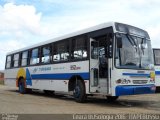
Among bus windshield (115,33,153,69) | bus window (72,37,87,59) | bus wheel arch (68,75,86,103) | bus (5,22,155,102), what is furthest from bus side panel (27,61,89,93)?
bus windshield (115,33,153,69)

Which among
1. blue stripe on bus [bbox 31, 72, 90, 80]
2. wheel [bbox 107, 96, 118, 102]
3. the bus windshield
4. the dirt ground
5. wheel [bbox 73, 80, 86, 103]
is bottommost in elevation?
the dirt ground

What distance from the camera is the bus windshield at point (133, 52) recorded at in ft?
40.6

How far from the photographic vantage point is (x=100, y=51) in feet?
44.0

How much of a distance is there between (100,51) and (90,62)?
648 millimetres

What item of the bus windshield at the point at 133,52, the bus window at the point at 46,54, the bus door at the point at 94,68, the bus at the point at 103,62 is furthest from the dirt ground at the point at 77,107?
the bus window at the point at 46,54

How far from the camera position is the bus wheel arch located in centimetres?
1403

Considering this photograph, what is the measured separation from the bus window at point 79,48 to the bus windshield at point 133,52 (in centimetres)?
204

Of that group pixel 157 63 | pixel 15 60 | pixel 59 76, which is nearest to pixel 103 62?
pixel 59 76

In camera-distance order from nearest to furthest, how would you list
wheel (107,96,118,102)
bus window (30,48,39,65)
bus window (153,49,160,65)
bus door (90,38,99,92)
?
bus door (90,38,99,92) → wheel (107,96,118,102) → bus window (30,48,39,65) → bus window (153,49,160,65)

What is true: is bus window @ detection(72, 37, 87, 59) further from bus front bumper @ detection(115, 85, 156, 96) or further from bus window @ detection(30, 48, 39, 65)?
bus window @ detection(30, 48, 39, 65)

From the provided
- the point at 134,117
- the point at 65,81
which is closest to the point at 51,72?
the point at 65,81

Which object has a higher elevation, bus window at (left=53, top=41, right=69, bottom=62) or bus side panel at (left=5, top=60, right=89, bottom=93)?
bus window at (left=53, top=41, right=69, bottom=62)

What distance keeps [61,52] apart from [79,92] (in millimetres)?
2747

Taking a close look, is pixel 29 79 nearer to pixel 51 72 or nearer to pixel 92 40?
pixel 51 72
